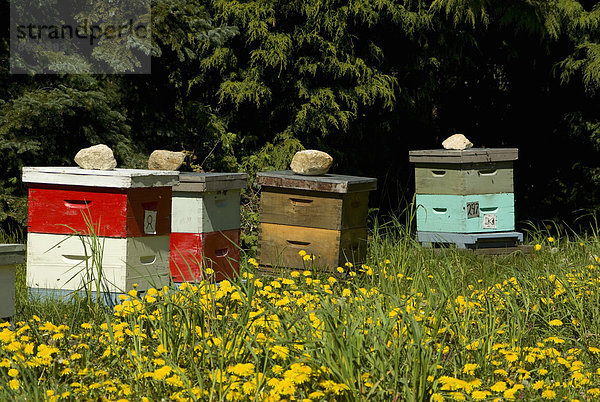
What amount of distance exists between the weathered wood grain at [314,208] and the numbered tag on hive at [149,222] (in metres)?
0.90

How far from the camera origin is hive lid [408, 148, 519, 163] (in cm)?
602

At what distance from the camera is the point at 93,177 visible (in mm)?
4016

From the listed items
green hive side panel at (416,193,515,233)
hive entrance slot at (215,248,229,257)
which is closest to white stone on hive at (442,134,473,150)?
green hive side panel at (416,193,515,233)

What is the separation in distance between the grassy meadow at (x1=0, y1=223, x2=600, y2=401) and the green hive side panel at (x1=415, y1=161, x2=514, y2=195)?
2.23 m

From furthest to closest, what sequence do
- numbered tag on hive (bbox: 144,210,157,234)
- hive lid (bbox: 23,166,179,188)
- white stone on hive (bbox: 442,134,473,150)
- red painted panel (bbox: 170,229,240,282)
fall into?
white stone on hive (bbox: 442,134,473,150), red painted panel (bbox: 170,229,240,282), numbered tag on hive (bbox: 144,210,157,234), hive lid (bbox: 23,166,179,188)

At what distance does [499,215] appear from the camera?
624cm

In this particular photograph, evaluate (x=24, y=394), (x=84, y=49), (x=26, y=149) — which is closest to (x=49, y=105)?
(x=26, y=149)

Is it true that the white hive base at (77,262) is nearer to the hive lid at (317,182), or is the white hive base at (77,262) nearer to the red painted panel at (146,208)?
the red painted panel at (146,208)

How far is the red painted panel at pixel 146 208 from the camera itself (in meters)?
4.05

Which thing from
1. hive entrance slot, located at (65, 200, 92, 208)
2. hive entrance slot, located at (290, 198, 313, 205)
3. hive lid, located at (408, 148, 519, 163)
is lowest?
hive entrance slot, located at (65, 200, 92, 208)

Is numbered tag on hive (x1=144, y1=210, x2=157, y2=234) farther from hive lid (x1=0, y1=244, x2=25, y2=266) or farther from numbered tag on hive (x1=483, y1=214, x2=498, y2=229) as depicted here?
numbered tag on hive (x1=483, y1=214, x2=498, y2=229)

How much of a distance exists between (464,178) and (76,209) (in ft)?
10.4

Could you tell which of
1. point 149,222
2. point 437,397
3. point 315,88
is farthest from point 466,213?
point 437,397

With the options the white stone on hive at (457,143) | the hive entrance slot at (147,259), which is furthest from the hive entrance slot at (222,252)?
the white stone on hive at (457,143)
